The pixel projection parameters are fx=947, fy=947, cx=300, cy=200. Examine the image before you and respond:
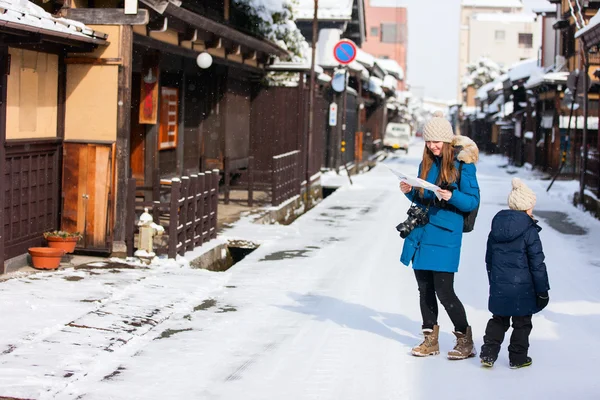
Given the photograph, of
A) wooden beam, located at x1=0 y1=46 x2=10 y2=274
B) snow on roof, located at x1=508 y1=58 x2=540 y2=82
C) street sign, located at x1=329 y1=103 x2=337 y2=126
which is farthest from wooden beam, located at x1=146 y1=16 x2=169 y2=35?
snow on roof, located at x1=508 y1=58 x2=540 y2=82

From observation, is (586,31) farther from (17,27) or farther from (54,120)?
(17,27)

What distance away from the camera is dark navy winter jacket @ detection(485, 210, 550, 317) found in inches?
263

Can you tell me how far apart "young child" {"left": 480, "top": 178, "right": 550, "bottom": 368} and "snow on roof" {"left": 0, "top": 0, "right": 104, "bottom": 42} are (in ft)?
16.1

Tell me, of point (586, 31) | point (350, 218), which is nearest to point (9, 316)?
point (350, 218)

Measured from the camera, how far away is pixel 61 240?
11.0 metres

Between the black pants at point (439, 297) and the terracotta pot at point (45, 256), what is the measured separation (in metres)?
4.88

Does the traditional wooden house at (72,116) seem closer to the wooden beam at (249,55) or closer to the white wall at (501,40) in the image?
the wooden beam at (249,55)

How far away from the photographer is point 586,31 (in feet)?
61.9

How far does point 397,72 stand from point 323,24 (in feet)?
77.3

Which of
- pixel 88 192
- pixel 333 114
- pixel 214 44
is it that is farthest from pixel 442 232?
pixel 333 114

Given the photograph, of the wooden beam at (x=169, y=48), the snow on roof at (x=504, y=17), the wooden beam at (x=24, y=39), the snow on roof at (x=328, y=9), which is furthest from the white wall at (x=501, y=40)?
the wooden beam at (x=24, y=39)

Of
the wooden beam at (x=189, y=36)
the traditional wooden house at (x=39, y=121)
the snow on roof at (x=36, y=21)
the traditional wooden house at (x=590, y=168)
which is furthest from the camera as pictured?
the traditional wooden house at (x=590, y=168)

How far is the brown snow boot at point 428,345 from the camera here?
724 centimetres

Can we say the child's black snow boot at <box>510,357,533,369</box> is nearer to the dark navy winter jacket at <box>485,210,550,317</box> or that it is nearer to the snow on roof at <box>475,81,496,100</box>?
Result: the dark navy winter jacket at <box>485,210,550,317</box>
